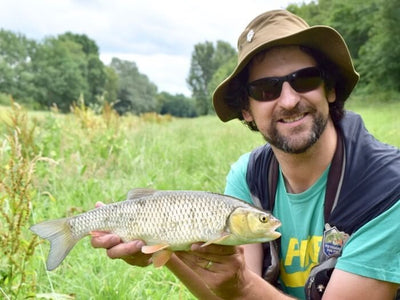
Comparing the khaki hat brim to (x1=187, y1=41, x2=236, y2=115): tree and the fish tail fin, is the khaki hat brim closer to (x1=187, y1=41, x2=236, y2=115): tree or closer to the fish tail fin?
the fish tail fin

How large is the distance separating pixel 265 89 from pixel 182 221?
79cm

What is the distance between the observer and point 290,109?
1914mm

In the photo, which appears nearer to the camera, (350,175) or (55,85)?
(350,175)

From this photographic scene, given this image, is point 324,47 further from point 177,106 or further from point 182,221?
point 177,106

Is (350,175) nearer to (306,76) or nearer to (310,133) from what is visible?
(310,133)

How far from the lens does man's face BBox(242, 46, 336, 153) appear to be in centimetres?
190

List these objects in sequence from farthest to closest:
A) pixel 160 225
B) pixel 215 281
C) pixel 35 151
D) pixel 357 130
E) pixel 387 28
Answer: pixel 387 28, pixel 35 151, pixel 357 130, pixel 215 281, pixel 160 225

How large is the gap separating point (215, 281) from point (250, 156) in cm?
74

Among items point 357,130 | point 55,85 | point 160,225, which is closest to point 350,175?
point 357,130

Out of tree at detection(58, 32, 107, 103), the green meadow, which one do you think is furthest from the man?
tree at detection(58, 32, 107, 103)

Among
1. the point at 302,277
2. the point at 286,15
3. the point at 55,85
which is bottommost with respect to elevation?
the point at 302,277

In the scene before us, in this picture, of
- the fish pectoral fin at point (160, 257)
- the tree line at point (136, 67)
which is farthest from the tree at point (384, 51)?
the fish pectoral fin at point (160, 257)

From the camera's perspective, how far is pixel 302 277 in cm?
193

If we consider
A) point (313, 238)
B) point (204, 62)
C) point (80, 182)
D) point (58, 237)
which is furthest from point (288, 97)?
point (204, 62)
